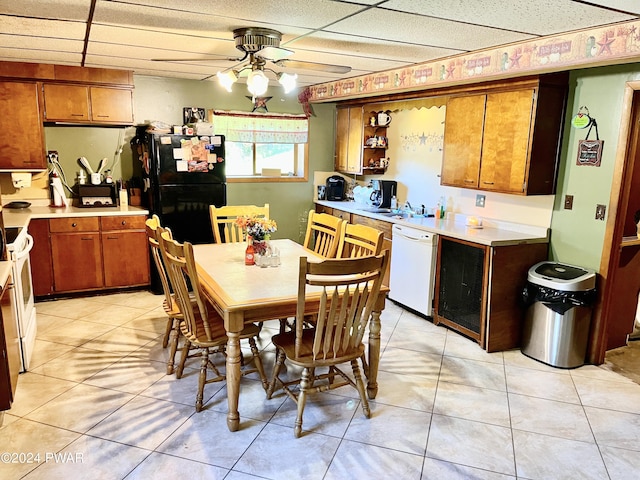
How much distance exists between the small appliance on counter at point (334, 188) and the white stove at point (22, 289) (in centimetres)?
334

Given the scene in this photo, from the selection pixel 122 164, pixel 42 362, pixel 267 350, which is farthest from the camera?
pixel 122 164

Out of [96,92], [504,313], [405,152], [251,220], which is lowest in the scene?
[504,313]

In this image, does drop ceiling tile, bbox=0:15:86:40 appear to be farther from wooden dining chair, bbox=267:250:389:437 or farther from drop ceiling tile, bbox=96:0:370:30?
wooden dining chair, bbox=267:250:389:437

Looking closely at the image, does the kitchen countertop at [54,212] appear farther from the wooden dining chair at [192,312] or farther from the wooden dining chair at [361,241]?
the wooden dining chair at [361,241]

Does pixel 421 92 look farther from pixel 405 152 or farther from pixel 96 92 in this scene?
pixel 96 92

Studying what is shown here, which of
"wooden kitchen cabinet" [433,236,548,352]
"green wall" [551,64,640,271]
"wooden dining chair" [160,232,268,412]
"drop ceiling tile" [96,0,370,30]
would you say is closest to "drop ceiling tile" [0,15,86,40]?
"drop ceiling tile" [96,0,370,30]

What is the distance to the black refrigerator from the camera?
4.55 m

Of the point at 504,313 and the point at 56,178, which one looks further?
the point at 56,178

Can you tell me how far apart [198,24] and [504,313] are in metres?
2.91

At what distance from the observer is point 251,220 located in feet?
9.98

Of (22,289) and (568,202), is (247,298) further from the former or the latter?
(568,202)

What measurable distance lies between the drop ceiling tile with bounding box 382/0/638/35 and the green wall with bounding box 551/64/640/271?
30.1 inches

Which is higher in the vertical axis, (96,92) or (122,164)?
(96,92)

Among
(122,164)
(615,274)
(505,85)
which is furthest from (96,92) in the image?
(615,274)
